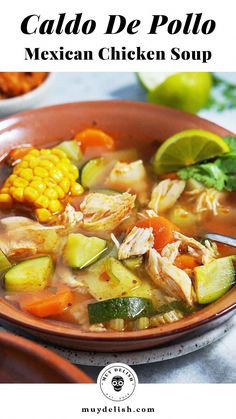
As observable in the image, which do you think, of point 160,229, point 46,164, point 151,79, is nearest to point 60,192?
point 46,164

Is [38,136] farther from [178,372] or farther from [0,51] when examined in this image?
[178,372]

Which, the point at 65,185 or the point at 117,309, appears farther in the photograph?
the point at 65,185

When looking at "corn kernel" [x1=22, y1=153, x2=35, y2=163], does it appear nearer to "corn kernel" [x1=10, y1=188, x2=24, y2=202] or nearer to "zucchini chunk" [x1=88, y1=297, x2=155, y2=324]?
"corn kernel" [x1=10, y1=188, x2=24, y2=202]

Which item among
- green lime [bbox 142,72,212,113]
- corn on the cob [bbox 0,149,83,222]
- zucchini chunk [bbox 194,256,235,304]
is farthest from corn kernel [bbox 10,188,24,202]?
green lime [bbox 142,72,212,113]

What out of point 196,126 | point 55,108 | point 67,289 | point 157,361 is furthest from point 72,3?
point 157,361

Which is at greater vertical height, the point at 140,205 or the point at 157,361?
the point at 140,205

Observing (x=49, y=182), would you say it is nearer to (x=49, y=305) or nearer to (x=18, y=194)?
(x=18, y=194)

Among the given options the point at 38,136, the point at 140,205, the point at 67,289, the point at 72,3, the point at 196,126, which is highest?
the point at 72,3
